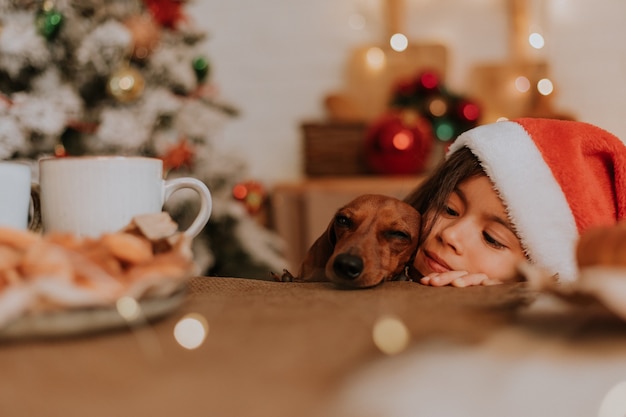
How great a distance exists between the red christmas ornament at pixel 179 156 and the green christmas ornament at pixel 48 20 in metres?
0.45

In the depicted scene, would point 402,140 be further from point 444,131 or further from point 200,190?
point 200,190

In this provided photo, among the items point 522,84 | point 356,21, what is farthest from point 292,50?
point 522,84

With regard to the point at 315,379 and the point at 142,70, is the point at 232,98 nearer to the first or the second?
the point at 142,70

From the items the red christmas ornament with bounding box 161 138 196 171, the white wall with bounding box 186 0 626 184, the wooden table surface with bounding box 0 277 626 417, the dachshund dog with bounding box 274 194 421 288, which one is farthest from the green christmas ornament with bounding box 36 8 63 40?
the wooden table surface with bounding box 0 277 626 417

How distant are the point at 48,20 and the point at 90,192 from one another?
3.85ft

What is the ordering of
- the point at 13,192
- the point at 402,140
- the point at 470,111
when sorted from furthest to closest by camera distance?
the point at 470,111, the point at 402,140, the point at 13,192

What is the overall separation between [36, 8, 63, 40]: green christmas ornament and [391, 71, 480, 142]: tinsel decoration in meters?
1.51

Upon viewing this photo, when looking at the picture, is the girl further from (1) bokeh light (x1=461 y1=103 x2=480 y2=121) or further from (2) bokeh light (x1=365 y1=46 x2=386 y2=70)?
(2) bokeh light (x1=365 y1=46 x2=386 y2=70)

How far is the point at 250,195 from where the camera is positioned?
2.42 m

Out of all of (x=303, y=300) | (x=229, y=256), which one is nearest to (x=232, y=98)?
(x=229, y=256)

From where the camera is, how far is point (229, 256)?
200 centimetres

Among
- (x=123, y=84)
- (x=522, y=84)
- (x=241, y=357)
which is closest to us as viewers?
(x=241, y=357)

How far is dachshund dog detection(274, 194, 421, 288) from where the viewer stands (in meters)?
0.81

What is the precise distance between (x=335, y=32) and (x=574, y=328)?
2.64 m
